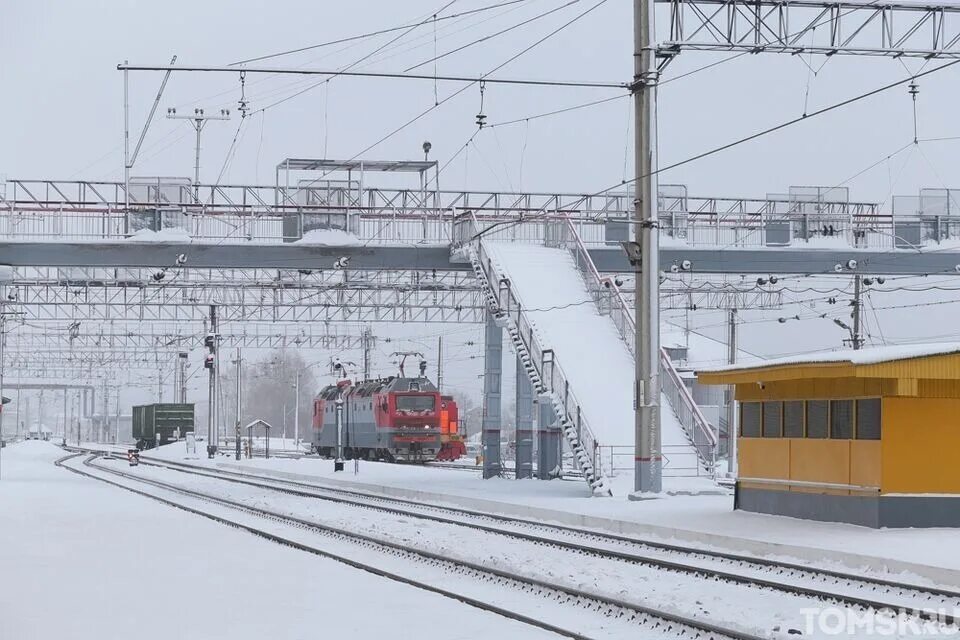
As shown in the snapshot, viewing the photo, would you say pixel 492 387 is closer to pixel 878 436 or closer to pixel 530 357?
pixel 530 357

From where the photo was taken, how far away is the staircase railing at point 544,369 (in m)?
30.8

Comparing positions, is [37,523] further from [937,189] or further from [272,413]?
[272,413]

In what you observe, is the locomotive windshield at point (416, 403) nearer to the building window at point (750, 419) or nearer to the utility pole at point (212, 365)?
the utility pole at point (212, 365)

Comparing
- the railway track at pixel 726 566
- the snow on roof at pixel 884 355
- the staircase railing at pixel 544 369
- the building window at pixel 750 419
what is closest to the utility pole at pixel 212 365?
the staircase railing at pixel 544 369

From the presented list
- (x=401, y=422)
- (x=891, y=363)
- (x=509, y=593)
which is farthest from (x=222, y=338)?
(x=509, y=593)

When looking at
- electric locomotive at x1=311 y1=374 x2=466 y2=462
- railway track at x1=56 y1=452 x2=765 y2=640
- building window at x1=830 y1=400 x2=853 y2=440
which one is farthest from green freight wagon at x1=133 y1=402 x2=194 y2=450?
building window at x1=830 y1=400 x2=853 y2=440

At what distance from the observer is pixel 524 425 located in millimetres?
38875

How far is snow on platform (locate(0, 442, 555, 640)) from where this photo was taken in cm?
1280

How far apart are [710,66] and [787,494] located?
24.5ft

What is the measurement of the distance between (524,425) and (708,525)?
16.2 m

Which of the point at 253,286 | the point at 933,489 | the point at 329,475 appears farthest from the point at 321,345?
the point at 933,489

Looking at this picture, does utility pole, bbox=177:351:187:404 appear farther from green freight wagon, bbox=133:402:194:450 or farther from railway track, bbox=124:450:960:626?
railway track, bbox=124:450:960:626

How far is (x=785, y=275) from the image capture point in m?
47.6

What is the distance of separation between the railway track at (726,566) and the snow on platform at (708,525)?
0.78 meters
